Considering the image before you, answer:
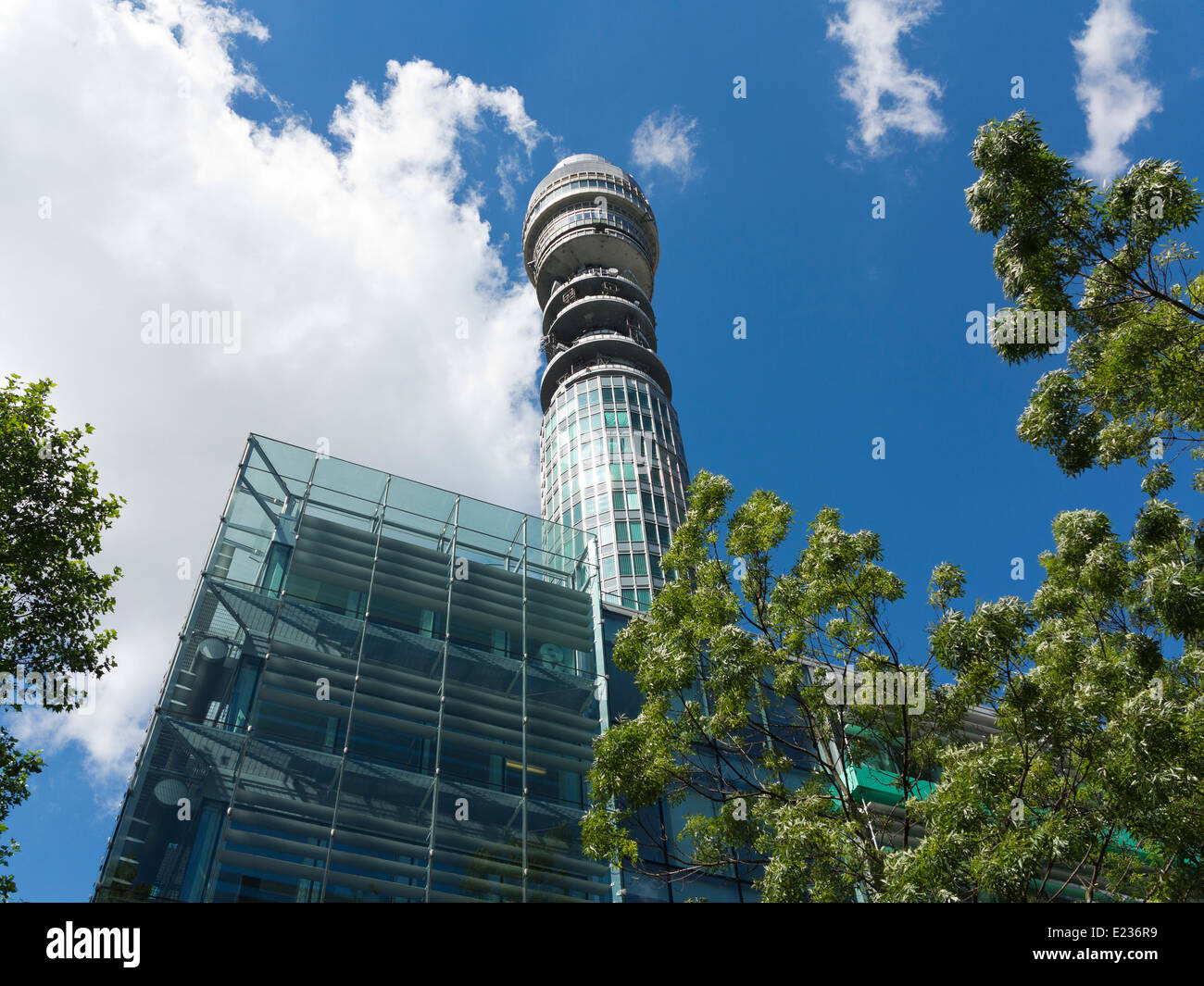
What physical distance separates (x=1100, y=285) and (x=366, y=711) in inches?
583

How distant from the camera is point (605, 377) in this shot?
70.9 metres

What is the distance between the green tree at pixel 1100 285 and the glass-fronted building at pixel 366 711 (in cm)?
1194

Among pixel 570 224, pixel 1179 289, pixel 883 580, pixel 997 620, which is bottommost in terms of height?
pixel 997 620

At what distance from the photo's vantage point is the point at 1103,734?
1141cm

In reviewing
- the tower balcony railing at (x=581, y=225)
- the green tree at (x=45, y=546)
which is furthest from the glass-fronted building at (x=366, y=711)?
the tower balcony railing at (x=581, y=225)

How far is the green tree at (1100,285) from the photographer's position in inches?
432

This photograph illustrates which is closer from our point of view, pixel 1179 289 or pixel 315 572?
pixel 1179 289

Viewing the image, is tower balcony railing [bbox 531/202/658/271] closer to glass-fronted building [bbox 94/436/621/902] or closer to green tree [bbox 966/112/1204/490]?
glass-fronted building [bbox 94/436/621/902]

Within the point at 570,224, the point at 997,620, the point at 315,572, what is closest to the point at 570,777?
the point at 315,572

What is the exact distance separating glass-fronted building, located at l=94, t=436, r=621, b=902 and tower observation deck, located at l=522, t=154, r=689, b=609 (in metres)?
35.2

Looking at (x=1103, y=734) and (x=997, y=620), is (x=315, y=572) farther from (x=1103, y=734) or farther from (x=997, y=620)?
(x=1103, y=734)
